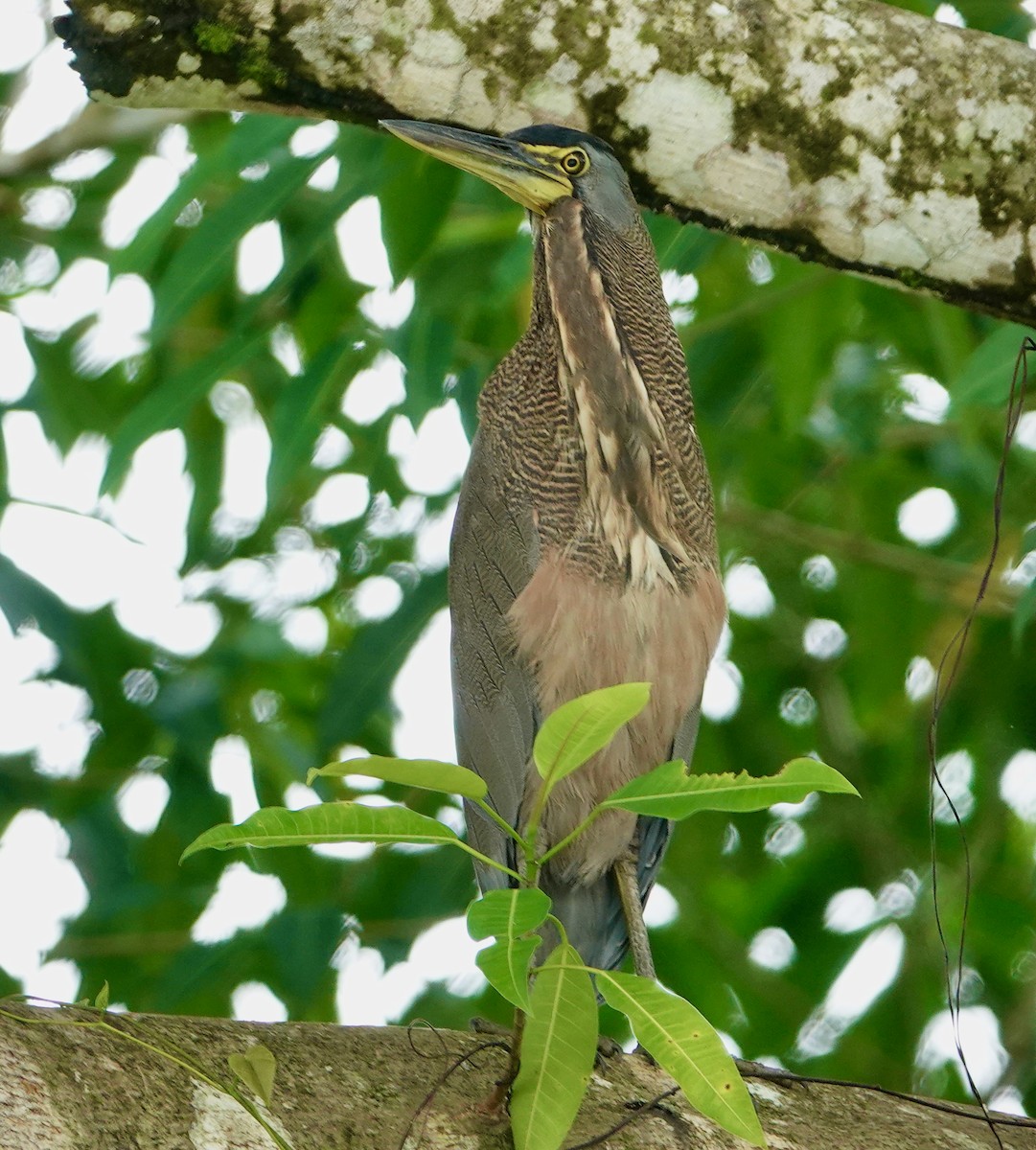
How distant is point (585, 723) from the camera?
4.87ft

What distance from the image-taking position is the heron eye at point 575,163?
2484mm

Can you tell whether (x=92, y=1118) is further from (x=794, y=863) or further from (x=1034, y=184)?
(x=794, y=863)

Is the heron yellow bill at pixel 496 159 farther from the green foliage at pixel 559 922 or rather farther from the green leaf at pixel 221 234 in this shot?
the green foliage at pixel 559 922

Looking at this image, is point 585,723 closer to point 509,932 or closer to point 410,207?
point 509,932

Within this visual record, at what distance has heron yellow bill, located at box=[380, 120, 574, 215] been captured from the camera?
2225mm

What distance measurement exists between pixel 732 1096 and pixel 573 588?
1285 mm

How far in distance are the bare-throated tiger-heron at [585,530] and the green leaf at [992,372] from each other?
0.52m

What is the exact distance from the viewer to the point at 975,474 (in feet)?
12.9

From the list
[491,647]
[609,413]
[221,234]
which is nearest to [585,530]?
[609,413]

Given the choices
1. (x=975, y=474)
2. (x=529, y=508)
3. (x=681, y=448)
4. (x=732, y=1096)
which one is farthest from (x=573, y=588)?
(x=975, y=474)

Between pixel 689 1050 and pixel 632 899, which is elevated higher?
pixel 689 1050

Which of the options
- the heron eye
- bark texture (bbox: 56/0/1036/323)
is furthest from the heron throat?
bark texture (bbox: 56/0/1036/323)

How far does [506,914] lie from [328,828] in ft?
0.66

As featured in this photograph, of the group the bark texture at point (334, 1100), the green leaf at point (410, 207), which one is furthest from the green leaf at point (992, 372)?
the bark texture at point (334, 1100)
